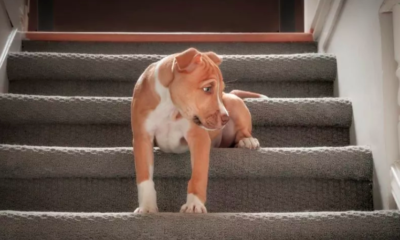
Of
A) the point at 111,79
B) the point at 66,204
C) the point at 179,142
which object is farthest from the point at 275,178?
the point at 111,79

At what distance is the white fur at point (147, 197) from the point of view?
1480 millimetres

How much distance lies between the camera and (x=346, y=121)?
6.25 ft

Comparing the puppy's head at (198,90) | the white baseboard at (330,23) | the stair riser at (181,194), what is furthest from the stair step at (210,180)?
the white baseboard at (330,23)

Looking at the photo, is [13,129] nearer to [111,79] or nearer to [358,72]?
[111,79]

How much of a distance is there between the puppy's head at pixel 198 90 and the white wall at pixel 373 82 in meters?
0.47

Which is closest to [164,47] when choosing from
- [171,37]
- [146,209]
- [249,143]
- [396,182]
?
[171,37]

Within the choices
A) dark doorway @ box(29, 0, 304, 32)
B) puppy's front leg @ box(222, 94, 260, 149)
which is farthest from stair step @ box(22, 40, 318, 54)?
dark doorway @ box(29, 0, 304, 32)

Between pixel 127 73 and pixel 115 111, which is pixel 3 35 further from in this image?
pixel 115 111

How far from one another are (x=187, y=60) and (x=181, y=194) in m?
0.44

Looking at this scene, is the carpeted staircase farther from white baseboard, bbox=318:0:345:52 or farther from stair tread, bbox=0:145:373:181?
white baseboard, bbox=318:0:345:52

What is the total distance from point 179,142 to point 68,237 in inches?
17.2

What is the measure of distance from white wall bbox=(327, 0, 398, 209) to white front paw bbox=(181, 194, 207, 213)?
53 centimetres

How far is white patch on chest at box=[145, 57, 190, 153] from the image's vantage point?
1548 millimetres

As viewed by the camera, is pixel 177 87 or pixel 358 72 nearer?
pixel 177 87
